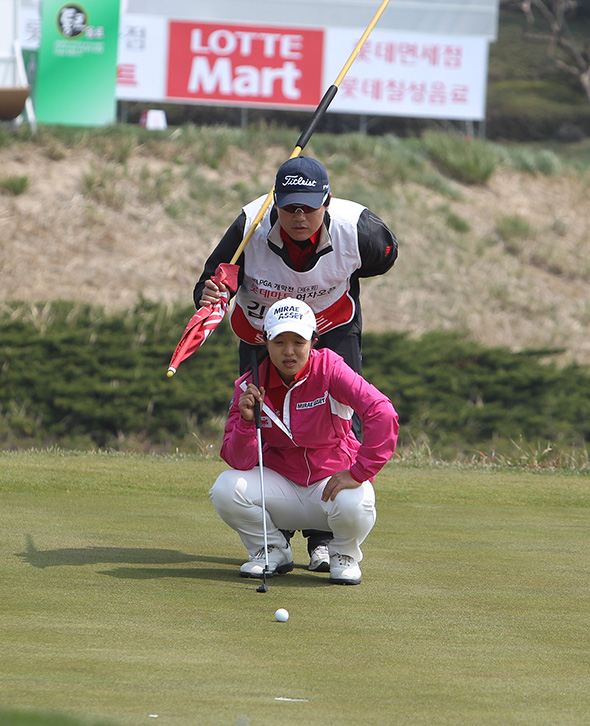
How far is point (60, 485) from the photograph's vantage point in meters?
7.57

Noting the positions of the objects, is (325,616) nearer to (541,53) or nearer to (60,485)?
(60,485)

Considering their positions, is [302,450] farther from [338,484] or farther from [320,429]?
[338,484]

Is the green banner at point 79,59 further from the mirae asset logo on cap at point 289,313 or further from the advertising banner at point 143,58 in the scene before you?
the mirae asset logo on cap at point 289,313

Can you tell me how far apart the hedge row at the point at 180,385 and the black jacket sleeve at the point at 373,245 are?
8317 millimetres

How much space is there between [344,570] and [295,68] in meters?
22.2

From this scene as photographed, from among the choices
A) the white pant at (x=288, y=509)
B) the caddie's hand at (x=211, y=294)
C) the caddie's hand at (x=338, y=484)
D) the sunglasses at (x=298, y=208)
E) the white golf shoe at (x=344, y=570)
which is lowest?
the white golf shoe at (x=344, y=570)

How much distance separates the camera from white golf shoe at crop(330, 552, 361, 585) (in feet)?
16.1

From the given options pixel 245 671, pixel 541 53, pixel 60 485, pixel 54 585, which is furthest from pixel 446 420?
pixel 541 53

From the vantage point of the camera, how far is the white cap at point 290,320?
190 inches

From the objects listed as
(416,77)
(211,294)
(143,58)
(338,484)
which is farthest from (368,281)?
(338,484)

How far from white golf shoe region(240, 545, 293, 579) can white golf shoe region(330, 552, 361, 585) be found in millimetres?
299

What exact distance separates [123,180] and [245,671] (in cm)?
1785

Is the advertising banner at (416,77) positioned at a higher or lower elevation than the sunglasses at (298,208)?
lower

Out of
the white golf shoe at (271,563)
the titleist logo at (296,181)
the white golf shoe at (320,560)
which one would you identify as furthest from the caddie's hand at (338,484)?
the titleist logo at (296,181)
